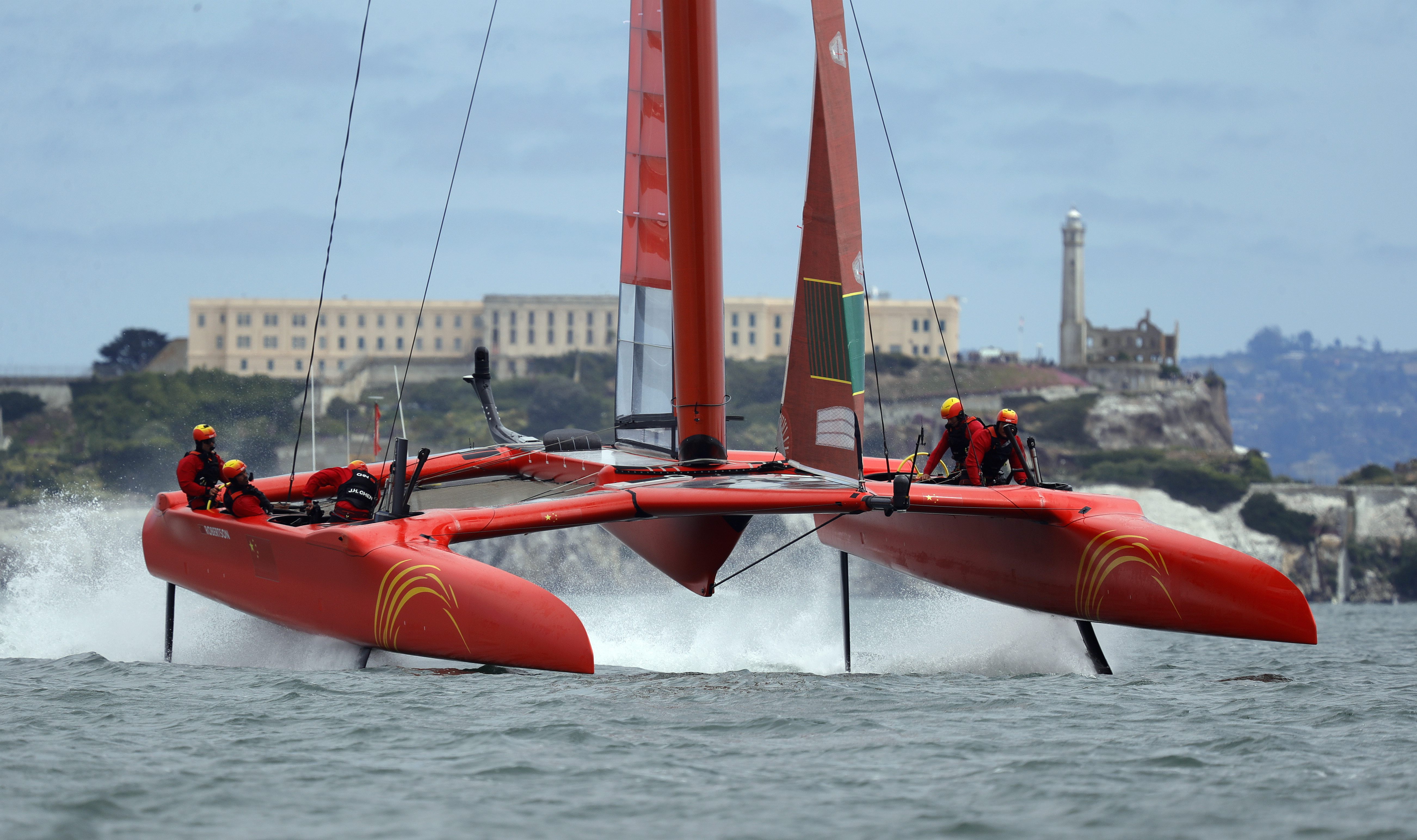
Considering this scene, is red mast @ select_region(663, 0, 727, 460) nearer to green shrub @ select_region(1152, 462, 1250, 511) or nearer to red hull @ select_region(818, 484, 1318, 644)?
red hull @ select_region(818, 484, 1318, 644)

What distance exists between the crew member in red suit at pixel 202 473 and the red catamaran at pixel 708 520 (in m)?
0.25

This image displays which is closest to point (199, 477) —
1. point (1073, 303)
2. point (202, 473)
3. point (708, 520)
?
point (202, 473)

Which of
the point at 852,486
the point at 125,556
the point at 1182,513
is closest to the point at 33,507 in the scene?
the point at 125,556

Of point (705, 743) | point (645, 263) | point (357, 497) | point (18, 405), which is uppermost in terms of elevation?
point (645, 263)

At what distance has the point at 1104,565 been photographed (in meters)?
8.96

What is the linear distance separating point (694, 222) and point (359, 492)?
2.94 metres

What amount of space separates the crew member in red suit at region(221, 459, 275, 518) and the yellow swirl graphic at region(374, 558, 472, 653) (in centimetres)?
216

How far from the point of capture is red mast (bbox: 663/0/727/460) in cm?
1030

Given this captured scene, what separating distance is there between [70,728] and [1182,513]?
167 feet

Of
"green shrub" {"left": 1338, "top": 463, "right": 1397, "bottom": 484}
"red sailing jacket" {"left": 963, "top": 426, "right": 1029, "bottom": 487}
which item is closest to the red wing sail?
"red sailing jacket" {"left": 963, "top": 426, "right": 1029, "bottom": 487}

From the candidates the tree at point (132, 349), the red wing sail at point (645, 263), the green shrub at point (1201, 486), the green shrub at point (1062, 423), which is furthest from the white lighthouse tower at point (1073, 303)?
the red wing sail at point (645, 263)

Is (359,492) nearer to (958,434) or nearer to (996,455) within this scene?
(958,434)

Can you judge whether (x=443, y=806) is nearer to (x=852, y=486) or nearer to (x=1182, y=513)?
(x=852, y=486)

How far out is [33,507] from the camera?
147 ft
